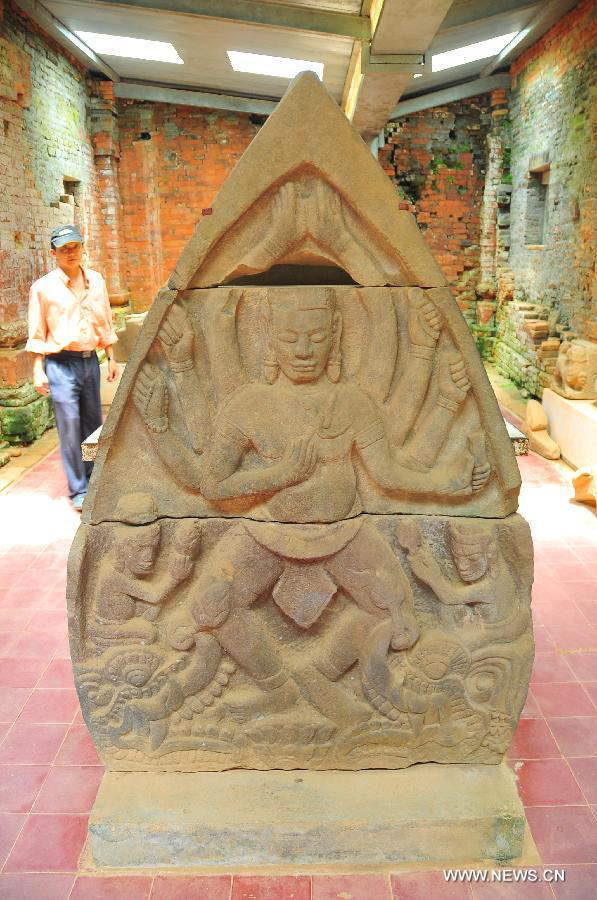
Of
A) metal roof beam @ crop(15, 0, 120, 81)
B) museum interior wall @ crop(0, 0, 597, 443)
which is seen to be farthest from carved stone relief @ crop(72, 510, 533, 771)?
metal roof beam @ crop(15, 0, 120, 81)

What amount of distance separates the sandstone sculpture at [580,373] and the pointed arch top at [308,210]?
504 centimetres

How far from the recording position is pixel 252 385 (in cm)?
241

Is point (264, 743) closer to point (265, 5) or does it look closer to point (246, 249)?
point (246, 249)

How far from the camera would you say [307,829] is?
2438mm

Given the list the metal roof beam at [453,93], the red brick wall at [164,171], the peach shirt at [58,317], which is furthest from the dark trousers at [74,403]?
the metal roof beam at [453,93]

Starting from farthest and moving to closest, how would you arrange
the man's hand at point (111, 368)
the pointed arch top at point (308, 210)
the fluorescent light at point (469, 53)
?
1. the fluorescent light at point (469, 53)
2. the man's hand at point (111, 368)
3. the pointed arch top at point (308, 210)

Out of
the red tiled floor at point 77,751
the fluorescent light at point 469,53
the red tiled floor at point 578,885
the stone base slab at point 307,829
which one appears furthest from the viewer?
the fluorescent light at point 469,53

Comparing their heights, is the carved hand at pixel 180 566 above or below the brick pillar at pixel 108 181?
below

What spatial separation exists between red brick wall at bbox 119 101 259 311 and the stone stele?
909 centimetres

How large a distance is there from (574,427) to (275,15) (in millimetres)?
4488

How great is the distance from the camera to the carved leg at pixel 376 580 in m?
2.46

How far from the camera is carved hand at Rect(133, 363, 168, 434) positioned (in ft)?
7.90

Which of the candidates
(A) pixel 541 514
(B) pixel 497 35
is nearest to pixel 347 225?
(A) pixel 541 514

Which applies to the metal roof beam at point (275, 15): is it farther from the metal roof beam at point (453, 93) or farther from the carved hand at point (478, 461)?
the carved hand at point (478, 461)
